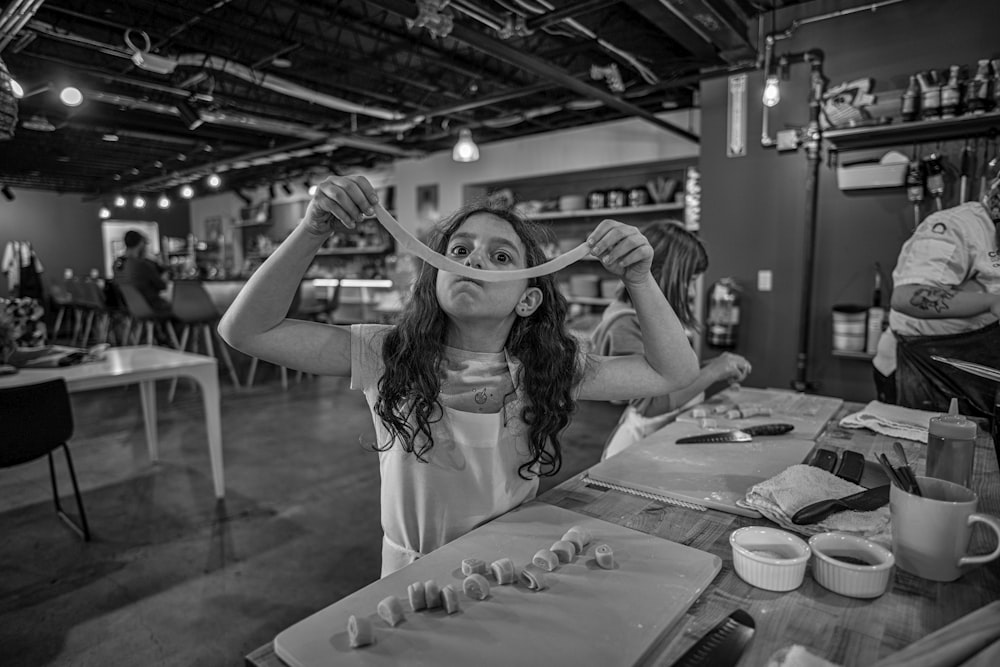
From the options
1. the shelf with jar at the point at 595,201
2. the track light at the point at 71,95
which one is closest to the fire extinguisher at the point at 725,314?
the shelf with jar at the point at 595,201

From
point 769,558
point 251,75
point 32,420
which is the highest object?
point 251,75

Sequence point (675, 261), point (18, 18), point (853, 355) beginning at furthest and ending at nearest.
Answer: point (853, 355)
point (18, 18)
point (675, 261)

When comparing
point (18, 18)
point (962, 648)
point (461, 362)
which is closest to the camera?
point (962, 648)

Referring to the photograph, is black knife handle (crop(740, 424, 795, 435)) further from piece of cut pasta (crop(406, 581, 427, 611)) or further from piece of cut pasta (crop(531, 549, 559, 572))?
piece of cut pasta (crop(406, 581, 427, 611))

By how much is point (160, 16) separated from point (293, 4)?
50.6 inches

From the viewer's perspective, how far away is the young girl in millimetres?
1024

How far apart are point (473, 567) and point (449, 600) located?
3.3 inches

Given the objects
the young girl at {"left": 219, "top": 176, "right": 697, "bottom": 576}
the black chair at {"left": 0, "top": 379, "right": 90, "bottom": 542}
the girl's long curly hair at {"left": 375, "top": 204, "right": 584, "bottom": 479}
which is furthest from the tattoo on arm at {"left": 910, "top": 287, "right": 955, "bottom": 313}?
the black chair at {"left": 0, "top": 379, "right": 90, "bottom": 542}

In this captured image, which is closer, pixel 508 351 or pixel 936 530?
pixel 936 530

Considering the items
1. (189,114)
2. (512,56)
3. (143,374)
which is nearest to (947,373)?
(512,56)

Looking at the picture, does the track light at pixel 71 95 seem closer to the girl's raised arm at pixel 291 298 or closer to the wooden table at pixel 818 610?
the girl's raised arm at pixel 291 298

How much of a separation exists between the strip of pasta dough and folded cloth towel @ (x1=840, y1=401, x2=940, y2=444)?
109 cm

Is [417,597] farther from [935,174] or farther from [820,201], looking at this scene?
[820,201]

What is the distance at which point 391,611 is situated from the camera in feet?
2.23
